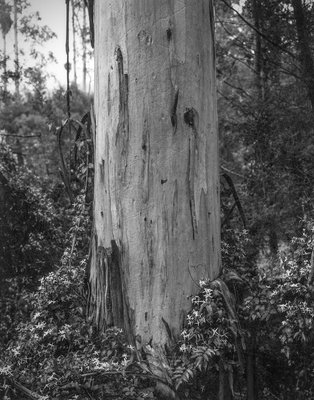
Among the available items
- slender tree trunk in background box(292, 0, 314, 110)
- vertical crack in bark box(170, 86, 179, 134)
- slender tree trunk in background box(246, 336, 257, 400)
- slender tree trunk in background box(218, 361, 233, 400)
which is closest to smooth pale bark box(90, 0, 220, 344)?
vertical crack in bark box(170, 86, 179, 134)

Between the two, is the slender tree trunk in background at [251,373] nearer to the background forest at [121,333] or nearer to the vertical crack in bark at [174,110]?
the background forest at [121,333]

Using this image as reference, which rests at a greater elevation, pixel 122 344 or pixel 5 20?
pixel 5 20

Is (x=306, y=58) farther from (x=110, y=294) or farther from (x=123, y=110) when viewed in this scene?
(x=110, y=294)

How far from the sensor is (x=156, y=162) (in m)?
2.97

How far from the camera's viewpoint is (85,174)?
4.25m

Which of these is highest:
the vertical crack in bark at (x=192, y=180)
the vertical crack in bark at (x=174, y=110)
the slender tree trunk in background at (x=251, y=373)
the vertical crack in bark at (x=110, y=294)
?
the vertical crack in bark at (x=174, y=110)

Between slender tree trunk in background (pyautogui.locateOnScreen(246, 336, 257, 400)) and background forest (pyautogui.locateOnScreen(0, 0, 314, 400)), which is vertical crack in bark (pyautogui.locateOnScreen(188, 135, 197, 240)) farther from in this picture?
slender tree trunk in background (pyautogui.locateOnScreen(246, 336, 257, 400))

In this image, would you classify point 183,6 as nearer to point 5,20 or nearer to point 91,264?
point 91,264

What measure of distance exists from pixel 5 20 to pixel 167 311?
10.0 meters

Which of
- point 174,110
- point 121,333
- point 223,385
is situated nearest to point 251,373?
point 223,385

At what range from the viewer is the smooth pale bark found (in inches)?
117

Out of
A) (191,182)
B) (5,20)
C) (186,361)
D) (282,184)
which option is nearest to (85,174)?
(191,182)

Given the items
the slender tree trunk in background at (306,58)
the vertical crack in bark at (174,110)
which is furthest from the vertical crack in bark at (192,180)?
the slender tree trunk in background at (306,58)

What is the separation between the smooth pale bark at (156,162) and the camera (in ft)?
9.74
